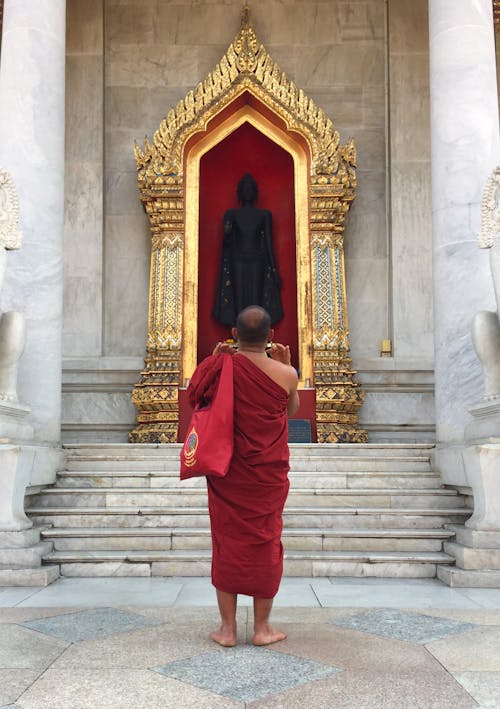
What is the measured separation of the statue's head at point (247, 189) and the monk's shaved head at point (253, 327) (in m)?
8.35

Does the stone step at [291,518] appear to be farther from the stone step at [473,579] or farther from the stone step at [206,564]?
the stone step at [473,579]

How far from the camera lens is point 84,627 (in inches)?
186

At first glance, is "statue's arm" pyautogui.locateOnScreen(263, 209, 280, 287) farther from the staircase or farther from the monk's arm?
the monk's arm

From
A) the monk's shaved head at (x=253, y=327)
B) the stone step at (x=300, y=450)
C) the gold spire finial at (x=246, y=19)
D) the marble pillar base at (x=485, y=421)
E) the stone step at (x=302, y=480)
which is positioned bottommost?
the stone step at (x=302, y=480)

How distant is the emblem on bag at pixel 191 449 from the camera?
4297 millimetres

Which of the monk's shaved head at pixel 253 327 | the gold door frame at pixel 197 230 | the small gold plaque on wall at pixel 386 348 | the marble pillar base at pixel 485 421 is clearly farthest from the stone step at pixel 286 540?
the small gold plaque on wall at pixel 386 348

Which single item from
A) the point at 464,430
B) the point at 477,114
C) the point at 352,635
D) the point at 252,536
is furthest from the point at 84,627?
the point at 477,114

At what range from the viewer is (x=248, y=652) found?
4.16 meters

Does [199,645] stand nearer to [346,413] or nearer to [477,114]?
[477,114]

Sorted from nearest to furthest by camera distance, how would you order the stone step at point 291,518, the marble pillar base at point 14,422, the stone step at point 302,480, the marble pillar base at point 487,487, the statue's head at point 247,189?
the marble pillar base at point 487,487 < the marble pillar base at point 14,422 < the stone step at point 291,518 < the stone step at point 302,480 < the statue's head at point 247,189

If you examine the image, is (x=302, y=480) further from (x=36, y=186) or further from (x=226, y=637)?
(x=36, y=186)

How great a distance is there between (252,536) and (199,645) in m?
0.64

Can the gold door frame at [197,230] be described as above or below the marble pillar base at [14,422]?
above

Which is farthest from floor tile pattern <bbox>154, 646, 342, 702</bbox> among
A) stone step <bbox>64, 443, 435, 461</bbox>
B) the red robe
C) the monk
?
stone step <bbox>64, 443, 435, 461</bbox>
